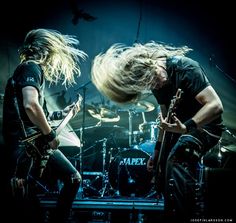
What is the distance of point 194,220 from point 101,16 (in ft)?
17.4

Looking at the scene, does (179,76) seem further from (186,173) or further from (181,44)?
(181,44)

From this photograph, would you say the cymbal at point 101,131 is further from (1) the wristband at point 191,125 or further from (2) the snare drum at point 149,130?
(1) the wristband at point 191,125

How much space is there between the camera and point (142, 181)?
639cm

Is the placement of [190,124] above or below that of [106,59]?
below

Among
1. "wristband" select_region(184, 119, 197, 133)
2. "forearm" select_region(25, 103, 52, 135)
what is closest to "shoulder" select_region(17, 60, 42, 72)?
"forearm" select_region(25, 103, 52, 135)

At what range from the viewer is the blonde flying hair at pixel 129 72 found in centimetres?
328

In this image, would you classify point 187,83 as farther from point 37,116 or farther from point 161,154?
point 37,116

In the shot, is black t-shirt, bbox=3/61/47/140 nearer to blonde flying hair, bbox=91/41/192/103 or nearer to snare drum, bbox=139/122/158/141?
blonde flying hair, bbox=91/41/192/103

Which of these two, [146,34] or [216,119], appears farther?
[146,34]

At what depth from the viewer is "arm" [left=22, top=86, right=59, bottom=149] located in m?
3.09

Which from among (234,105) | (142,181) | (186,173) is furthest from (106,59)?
(234,105)

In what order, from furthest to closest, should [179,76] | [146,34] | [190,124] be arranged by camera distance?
[146,34], [179,76], [190,124]

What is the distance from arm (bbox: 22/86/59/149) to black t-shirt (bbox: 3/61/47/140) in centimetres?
6

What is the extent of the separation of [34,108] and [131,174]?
378 cm
